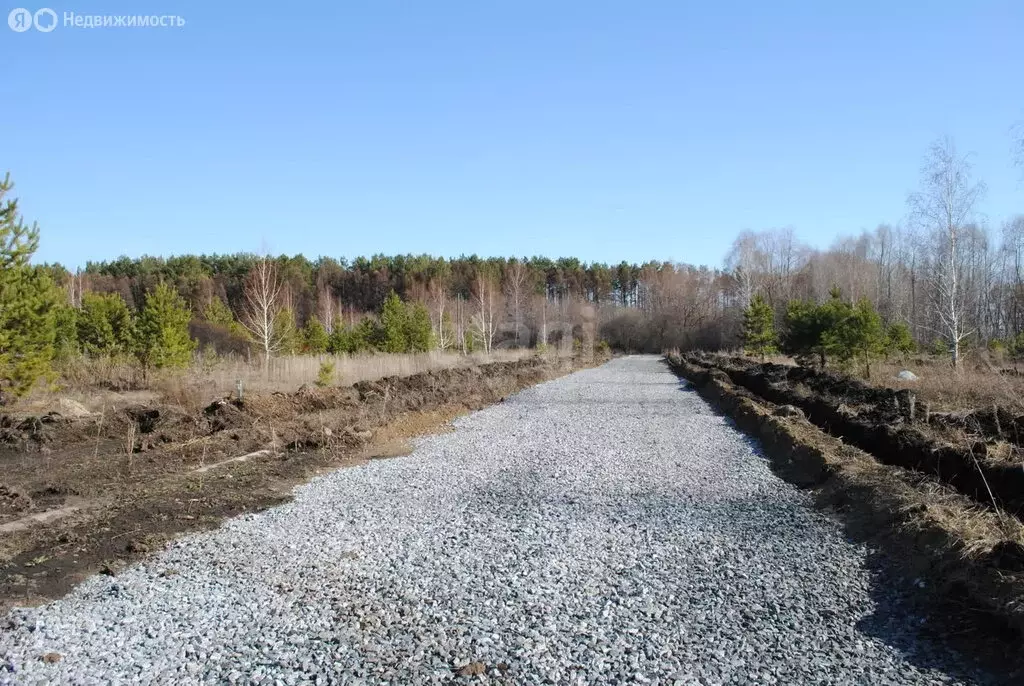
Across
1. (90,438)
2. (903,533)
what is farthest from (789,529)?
(90,438)

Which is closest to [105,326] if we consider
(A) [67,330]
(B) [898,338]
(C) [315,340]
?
(A) [67,330]

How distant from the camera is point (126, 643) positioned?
463 centimetres

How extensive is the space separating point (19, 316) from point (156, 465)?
235 inches

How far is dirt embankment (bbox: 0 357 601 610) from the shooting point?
21.8 ft

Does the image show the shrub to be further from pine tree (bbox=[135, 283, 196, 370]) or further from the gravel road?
the gravel road

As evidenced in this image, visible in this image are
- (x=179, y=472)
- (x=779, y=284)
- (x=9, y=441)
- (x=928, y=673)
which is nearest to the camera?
(x=928, y=673)

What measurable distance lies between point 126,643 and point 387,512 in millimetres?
3938

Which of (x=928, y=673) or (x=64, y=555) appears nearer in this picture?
(x=928, y=673)

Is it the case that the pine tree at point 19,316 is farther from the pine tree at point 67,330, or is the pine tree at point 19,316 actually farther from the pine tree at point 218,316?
the pine tree at point 218,316

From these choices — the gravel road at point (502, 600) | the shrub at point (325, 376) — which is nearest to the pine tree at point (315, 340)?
the shrub at point (325, 376)

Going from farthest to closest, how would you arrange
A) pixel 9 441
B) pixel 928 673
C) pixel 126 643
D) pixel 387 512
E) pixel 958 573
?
pixel 9 441 → pixel 387 512 → pixel 958 573 → pixel 126 643 → pixel 928 673

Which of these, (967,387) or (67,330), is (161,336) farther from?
(967,387)

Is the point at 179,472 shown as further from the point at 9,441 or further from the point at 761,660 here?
the point at 761,660

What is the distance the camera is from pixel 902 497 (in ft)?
24.3
